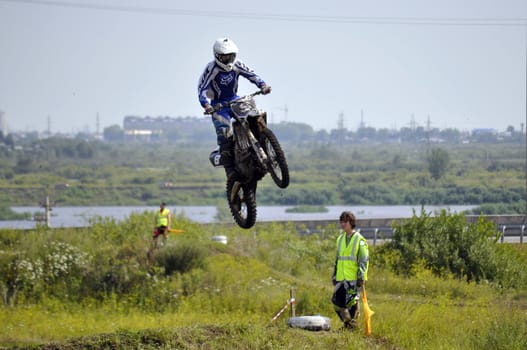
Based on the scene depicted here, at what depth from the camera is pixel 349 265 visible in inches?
737

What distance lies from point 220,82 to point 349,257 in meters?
4.53

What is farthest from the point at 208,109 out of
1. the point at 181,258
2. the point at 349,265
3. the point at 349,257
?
the point at 181,258

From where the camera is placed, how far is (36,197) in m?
99.4

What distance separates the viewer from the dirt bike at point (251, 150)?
1694 centimetres

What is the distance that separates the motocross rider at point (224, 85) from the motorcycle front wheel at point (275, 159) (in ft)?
2.27

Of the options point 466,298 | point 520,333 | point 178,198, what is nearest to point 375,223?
point 466,298

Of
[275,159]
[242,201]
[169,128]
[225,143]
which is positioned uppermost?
[169,128]

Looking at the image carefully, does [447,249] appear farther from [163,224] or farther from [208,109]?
[208,109]

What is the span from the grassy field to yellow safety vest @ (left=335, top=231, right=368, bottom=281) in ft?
4.13

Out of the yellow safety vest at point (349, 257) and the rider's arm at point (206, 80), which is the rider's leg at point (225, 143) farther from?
the yellow safety vest at point (349, 257)

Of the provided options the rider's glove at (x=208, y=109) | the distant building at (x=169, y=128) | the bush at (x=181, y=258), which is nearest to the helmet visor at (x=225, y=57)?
the rider's glove at (x=208, y=109)

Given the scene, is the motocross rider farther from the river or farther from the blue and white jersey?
the river

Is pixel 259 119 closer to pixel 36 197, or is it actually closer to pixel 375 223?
pixel 375 223

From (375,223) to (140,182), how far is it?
59518 mm
